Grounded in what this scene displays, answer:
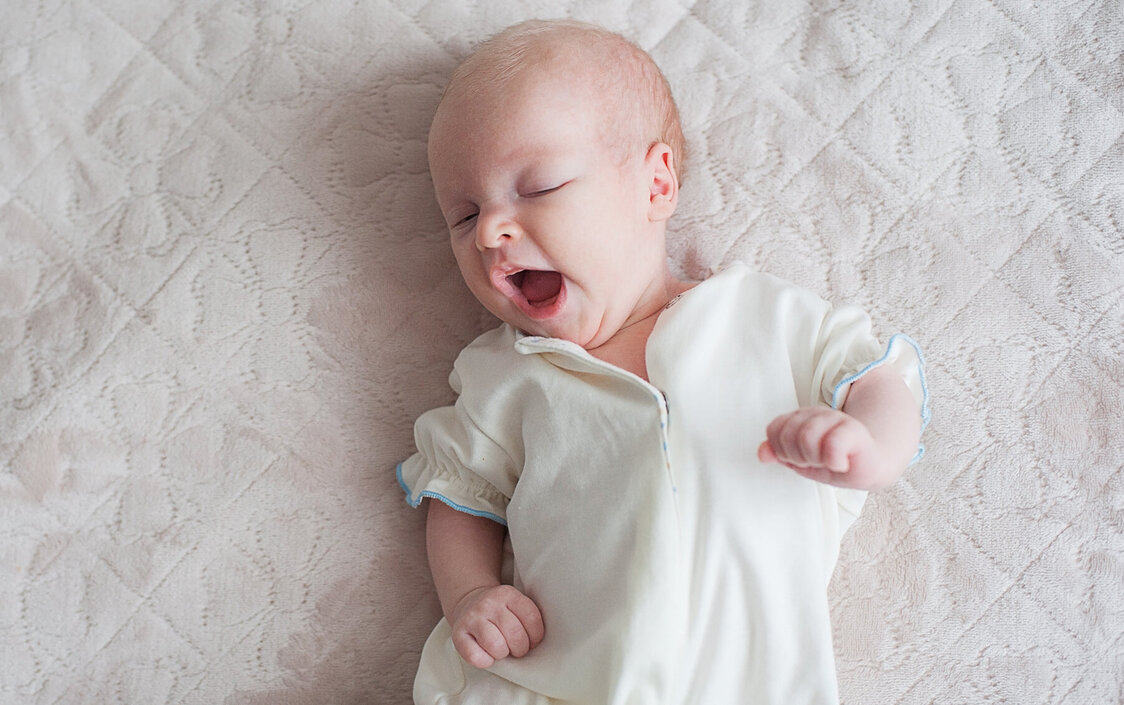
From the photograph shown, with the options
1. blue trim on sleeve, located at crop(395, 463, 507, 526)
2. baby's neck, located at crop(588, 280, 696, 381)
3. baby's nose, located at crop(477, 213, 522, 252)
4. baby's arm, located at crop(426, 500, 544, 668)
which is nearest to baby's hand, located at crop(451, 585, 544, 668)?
baby's arm, located at crop(426, 500, 544, 668)

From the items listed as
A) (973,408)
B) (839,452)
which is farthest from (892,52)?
(839,452)

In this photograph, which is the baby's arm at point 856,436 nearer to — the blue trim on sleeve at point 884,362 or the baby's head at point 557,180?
the blue trim on sleeve at point 884,362

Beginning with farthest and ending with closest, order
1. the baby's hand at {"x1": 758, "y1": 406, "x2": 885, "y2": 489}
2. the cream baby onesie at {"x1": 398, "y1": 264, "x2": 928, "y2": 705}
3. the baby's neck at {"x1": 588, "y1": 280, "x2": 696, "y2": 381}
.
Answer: the baby's neck at {"x1": 588, "y1": 280, "x2": 696, "y2": 381}
the cream baby onesie at {"x1": 398, "y1": 264, "x2": 928, "y2": 705}
the baby's hand at {"x1": 758, "y1": 406, "x2": 885, "y2": 489}

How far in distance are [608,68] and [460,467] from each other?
1.78 feet

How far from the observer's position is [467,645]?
3.51 feet

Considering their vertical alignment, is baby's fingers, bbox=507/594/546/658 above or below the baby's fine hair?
below

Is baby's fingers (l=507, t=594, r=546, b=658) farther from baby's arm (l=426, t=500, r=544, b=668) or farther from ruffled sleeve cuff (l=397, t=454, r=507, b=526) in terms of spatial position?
ruffled sleeve cuff (l=397, t=454, r=507, b=526)

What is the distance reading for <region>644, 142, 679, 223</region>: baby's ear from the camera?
1159 mm

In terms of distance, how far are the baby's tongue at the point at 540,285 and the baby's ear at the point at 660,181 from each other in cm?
14

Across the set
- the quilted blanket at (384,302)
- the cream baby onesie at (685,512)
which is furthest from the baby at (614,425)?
the quilted blanket at (384,302)

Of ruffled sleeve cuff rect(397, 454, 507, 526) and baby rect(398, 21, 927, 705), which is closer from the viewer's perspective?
baby rect(398, 21, 927, 705)

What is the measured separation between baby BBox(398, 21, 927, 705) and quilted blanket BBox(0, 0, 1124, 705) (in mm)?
127

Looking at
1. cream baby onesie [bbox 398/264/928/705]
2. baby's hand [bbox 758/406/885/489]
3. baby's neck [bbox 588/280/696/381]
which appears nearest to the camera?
baby's hand [bbox 758/406/885/489]

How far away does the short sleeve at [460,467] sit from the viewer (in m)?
1.17
